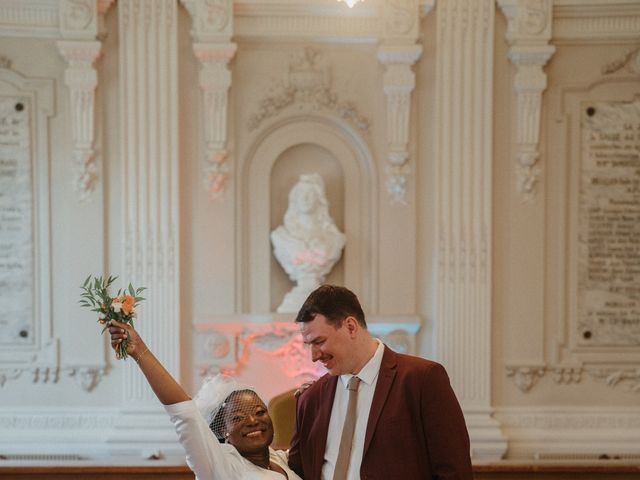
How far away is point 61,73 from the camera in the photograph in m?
5.15

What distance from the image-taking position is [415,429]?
7.16 ft

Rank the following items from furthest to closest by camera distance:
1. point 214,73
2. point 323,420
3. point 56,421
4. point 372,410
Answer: point 56,421 < point 214,73 < point 323,420 < point 372,410

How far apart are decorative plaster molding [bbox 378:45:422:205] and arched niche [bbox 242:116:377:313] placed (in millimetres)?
174

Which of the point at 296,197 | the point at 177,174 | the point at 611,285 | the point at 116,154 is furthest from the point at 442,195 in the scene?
the point at 116,154

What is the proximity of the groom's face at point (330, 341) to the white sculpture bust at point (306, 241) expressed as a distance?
2.82 metres

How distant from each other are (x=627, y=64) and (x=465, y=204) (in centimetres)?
166

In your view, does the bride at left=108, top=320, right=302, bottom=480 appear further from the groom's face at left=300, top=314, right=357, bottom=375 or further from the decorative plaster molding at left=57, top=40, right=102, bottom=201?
the decorative plaster molding at left=57, top=40, right=102, bottom=201

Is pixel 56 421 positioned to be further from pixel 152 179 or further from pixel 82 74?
pixel 82 74

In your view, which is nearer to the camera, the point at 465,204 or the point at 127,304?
the point at 127,304

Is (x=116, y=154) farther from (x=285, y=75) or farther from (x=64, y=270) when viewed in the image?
(x=285, y=75)

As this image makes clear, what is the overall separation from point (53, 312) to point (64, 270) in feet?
1.10

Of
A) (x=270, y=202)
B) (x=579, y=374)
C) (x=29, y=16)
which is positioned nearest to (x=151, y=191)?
(x=270, y=202)

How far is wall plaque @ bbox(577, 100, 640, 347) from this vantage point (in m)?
5.26

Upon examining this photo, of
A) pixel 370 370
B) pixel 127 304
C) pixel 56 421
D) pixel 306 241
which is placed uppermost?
pixel 306 241
